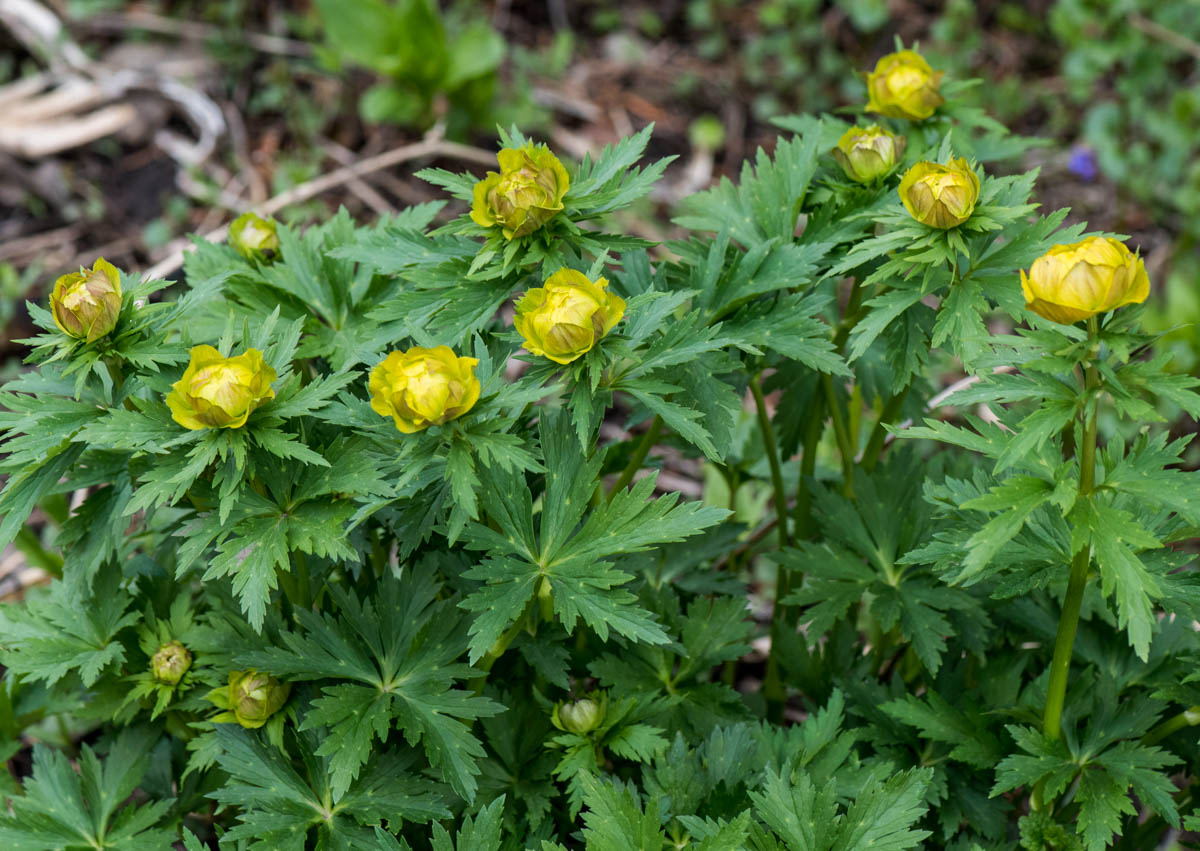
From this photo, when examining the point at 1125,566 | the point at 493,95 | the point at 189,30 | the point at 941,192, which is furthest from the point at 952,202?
the point at 189,30

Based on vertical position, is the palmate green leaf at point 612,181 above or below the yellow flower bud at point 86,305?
above

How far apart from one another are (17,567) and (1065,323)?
2504 millimetres

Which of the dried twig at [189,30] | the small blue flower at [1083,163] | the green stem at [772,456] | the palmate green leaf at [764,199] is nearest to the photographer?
the palmate green leaf at [764,199]

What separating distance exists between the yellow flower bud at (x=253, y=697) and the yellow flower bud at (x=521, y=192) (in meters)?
0.77

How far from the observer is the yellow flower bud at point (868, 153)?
5.80ft

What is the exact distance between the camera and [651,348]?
155 cm

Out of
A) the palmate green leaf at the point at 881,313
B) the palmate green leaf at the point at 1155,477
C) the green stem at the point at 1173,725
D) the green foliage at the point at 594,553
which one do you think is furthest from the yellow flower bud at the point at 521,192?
the green stem at the point at 1173,725

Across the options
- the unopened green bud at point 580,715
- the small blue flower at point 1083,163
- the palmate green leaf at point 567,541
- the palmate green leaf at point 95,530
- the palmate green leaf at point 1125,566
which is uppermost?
the palmate green leaf at point 1125,566

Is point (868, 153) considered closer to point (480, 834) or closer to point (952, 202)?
point (952, 202)

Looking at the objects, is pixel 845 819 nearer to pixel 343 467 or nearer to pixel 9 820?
pixel 343 467

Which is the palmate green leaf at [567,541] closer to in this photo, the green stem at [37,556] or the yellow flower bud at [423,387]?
the yellow flower bud at [423,387]

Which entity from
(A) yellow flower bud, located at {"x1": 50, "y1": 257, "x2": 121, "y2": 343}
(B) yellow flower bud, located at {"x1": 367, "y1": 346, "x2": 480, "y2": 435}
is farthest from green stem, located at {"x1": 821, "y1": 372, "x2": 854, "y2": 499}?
(A) yellow flower bud, located at {"x1": 50, "y1": 257, "x2": 121, "y2": 343}

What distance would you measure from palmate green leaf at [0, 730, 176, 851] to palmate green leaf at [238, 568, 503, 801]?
1.26ft

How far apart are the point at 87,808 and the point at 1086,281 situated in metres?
1.72
